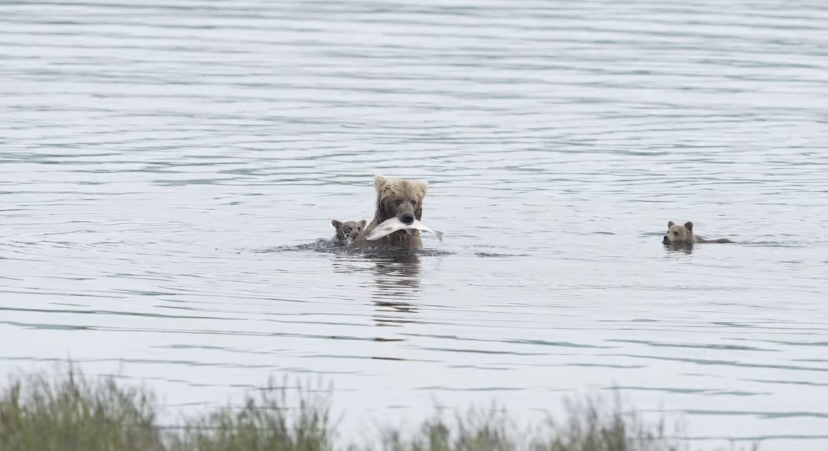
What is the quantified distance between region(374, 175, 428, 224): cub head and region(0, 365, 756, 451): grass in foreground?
1005 cm

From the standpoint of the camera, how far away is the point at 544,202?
83.4 ft

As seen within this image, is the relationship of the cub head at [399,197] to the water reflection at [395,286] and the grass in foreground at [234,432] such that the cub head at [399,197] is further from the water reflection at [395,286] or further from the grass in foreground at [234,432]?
the grass in foreground at [234,432]

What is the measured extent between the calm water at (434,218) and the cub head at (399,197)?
0.61 m

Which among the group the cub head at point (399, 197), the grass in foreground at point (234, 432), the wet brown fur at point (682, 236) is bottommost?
the grass in foreground at point (234, 432)

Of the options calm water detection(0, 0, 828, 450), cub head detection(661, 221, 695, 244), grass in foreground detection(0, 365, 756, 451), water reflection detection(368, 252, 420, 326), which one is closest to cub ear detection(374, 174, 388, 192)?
water reflection detection(368, 252, 420, 326)

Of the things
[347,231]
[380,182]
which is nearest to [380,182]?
[380,182]

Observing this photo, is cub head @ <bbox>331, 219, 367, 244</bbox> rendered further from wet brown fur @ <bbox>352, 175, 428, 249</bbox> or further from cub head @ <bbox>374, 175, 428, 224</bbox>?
cub head @ <bbox>374, 175, 428, 224</bbox>

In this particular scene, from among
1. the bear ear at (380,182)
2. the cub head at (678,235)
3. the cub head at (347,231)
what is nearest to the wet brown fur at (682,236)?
the cub head at (678,235)

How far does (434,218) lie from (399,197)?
11.5 ft

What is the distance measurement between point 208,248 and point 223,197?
196 inches

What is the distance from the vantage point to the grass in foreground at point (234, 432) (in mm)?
9492

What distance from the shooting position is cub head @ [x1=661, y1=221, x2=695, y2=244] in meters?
21.7

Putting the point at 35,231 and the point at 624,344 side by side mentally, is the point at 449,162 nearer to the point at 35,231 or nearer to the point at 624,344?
the point at 35,231

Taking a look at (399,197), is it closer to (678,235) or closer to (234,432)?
→ (678,235)
